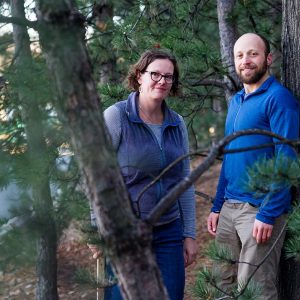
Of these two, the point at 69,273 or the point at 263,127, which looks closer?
the point at 263,127

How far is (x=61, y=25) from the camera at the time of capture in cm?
147

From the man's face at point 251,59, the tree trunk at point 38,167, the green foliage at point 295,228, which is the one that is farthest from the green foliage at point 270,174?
the man's face at point 251,59

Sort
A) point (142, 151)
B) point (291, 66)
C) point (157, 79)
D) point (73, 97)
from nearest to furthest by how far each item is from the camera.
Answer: point (73, 97), point (142, 151), point (157, 79), point (291, 66)

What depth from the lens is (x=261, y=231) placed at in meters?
3.06

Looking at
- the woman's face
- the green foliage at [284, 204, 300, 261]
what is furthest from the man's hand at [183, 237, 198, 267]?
the woman's face

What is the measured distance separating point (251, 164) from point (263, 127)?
0.22m

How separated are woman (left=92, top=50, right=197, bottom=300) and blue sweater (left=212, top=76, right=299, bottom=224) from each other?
0.32 metres

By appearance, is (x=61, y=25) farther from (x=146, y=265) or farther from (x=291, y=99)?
(x=291, y=99)

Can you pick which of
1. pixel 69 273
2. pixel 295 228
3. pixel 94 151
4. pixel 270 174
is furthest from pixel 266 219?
pixel 69 273

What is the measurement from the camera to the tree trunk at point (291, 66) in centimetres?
345

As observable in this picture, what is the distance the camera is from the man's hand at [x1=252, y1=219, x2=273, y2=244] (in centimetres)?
304

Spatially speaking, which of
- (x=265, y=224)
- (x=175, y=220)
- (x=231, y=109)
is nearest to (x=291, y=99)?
(x=231, y=109)

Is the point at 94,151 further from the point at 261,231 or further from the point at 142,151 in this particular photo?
the point at 261,231

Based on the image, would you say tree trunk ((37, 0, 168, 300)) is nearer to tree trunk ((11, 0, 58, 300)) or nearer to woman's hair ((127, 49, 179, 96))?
tree trunk ((11, 0, 58, 300))
